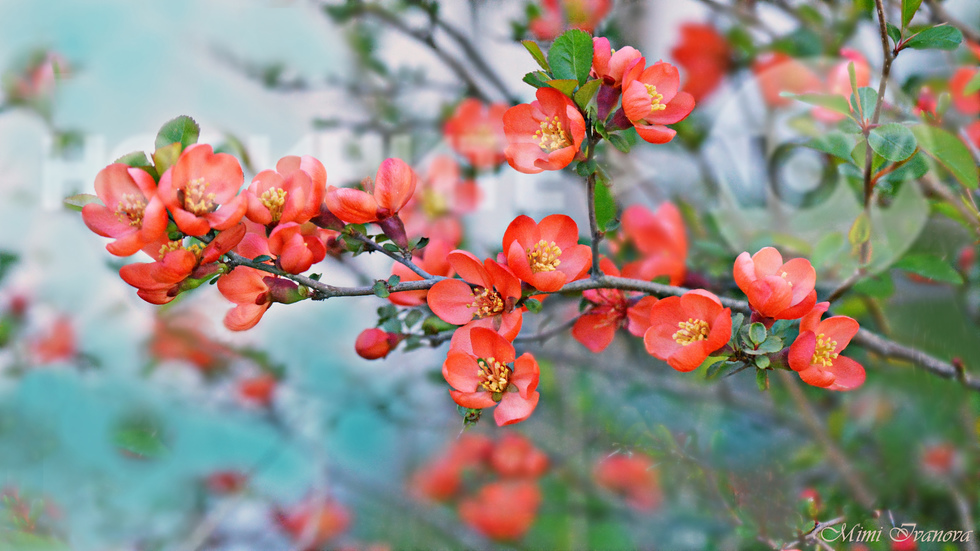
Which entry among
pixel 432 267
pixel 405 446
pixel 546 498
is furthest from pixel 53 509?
pixel 432 267

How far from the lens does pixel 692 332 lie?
0.27m

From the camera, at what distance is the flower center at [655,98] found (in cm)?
27

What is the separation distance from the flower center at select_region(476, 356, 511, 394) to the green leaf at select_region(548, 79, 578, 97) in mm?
121

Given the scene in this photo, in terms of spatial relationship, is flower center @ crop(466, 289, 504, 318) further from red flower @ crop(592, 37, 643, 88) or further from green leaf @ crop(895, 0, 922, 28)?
green leaf @ crop(895, 0, 922, 28)

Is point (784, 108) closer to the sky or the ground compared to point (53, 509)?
closer to the sky

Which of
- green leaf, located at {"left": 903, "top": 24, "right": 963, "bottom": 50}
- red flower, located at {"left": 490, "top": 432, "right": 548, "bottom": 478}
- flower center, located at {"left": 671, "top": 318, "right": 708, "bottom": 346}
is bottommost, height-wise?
red flower, located at {"left": 490, "top": 432, "right": 548, "bottom": 478}

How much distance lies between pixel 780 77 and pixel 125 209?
712 mm

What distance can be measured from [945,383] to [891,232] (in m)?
0.17

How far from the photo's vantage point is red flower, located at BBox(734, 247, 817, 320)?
0.26 meters

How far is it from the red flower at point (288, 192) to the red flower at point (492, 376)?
94 mm

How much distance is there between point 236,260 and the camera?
0.26m

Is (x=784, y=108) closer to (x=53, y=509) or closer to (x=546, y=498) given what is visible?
(x=546, y=498)

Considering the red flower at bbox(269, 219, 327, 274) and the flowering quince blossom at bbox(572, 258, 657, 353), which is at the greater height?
the red flower at bbox(269, 219, 327, 274)

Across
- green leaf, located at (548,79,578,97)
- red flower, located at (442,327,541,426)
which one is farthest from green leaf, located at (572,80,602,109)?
red flower, located at (442,327,541,426)
